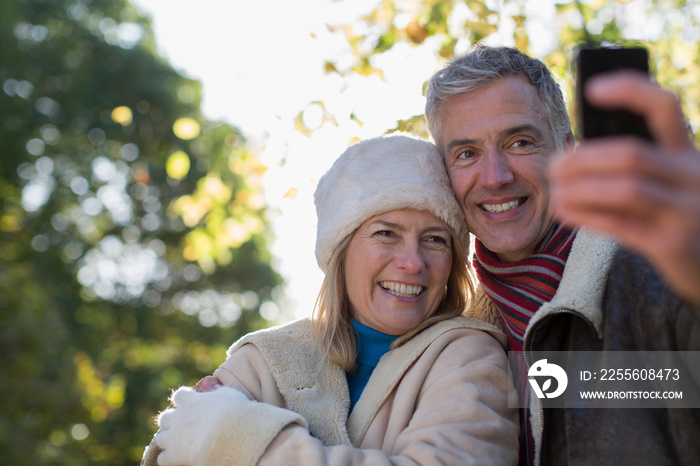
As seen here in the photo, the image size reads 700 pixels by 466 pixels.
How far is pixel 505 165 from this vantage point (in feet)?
9.20

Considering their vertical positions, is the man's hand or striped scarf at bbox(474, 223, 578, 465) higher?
the man's hand

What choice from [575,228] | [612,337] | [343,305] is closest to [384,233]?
[343,305]

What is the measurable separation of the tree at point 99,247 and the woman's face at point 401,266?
37.6ft

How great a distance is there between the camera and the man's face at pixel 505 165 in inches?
109

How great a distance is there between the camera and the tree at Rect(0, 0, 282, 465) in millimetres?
14109

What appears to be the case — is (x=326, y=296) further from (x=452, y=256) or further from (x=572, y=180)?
(x=572, y=180)

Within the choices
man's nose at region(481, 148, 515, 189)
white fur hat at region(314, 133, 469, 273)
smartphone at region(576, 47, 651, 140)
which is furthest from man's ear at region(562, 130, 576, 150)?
smartphone at region(576, 47, 651, 140)

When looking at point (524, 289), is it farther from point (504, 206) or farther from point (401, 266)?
point (401, 266)

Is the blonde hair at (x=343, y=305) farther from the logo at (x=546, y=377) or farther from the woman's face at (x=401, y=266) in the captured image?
the logo at (x=546, y=377)

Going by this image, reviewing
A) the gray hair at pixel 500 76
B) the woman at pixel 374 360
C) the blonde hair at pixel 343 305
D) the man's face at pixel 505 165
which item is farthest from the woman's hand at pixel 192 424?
the gray hair at pixel 500 76

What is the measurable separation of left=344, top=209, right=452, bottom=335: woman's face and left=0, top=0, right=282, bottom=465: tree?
37.6 ft

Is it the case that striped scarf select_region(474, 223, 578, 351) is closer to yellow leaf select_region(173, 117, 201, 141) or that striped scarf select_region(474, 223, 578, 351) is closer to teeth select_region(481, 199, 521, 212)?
teeth select_region(481, 199, 521, 212)

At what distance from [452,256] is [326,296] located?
1.98ft

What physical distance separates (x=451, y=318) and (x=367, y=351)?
402mm
